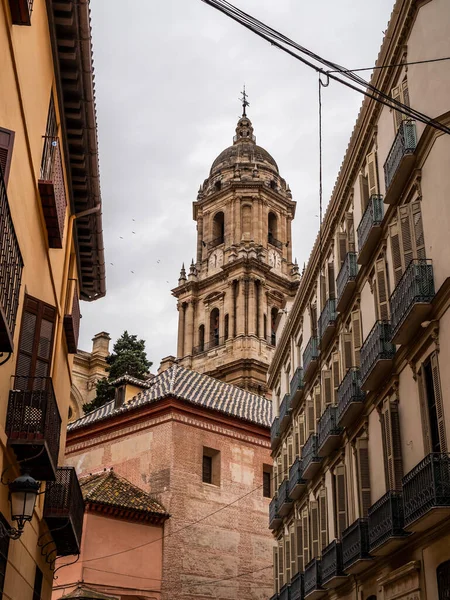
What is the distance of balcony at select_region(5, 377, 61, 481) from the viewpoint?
34.8ft

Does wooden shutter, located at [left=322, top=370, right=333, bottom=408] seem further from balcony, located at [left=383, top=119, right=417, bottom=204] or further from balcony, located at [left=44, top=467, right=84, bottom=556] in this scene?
balcony, located at [left=44, top=467, right=84, bottom=556]

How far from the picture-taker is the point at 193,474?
95.4ft

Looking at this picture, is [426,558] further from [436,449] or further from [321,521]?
[321,521]

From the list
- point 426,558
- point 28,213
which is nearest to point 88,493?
point 426,558

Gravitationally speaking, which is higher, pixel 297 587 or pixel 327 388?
pixel 327 388

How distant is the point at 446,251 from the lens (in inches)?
525

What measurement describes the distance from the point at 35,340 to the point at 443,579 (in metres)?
7.28

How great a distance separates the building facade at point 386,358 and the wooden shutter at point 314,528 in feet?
0.09

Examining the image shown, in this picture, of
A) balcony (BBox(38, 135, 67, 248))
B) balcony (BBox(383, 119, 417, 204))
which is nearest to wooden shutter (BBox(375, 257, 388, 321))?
balcony (BBox(383, 119, 417, 204))

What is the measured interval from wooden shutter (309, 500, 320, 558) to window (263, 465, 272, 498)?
32.0ft

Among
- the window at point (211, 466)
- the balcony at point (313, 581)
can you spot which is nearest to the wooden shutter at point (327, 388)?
the balcony at point (313, 581)

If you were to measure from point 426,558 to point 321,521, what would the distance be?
25.0 feet

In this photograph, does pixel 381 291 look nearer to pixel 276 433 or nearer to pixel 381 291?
pixel 381 291

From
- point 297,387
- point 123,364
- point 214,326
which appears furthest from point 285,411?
point 214,326
